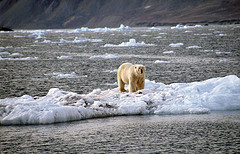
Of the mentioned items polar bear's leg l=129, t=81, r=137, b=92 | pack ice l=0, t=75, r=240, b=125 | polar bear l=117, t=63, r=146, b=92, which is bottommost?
pack ice l=0, t=75, r=240, b=125

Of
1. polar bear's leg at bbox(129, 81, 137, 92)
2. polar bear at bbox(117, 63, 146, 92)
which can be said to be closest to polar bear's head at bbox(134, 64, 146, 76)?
polar bear at bbox(117, 63, 146, 92)

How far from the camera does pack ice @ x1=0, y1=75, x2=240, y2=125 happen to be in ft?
39.4

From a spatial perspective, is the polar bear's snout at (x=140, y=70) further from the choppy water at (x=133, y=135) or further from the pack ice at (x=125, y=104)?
the choppy water at (x=133, y=135)

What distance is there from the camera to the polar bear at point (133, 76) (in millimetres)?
14206

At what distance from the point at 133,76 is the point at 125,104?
172 cm

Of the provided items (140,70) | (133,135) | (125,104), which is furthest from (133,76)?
(133,135)

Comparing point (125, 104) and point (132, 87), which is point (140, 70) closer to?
point (132, 87)

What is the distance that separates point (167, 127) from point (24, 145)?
411 cm

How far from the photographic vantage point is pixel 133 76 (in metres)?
14.6

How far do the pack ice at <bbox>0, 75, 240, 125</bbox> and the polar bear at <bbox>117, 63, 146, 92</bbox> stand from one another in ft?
1.90

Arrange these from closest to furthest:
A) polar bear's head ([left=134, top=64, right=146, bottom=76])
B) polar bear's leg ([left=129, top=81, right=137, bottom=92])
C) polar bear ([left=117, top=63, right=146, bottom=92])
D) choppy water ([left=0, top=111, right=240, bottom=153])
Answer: choppy water ([left=0, top=111, right=240, bottom=153]), polar bear's head ([left=134, top=64, right=146, bottom=76]), polar bear ([left=117, top=63, right=146, bottom=92]), polar bear's leg ([left=129, top=81, right=137, bottom=92])

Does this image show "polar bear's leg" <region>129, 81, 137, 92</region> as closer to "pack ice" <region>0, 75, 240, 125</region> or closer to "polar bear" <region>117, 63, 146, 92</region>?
"polar bear" <region>117, 63, 146, 92</region>

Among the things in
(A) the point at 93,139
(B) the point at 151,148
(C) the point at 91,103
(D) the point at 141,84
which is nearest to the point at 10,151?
(A) the point at 93,139

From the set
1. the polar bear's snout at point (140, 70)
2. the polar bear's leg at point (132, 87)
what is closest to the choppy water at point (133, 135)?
the polar bear's snout at point (140, 70)
